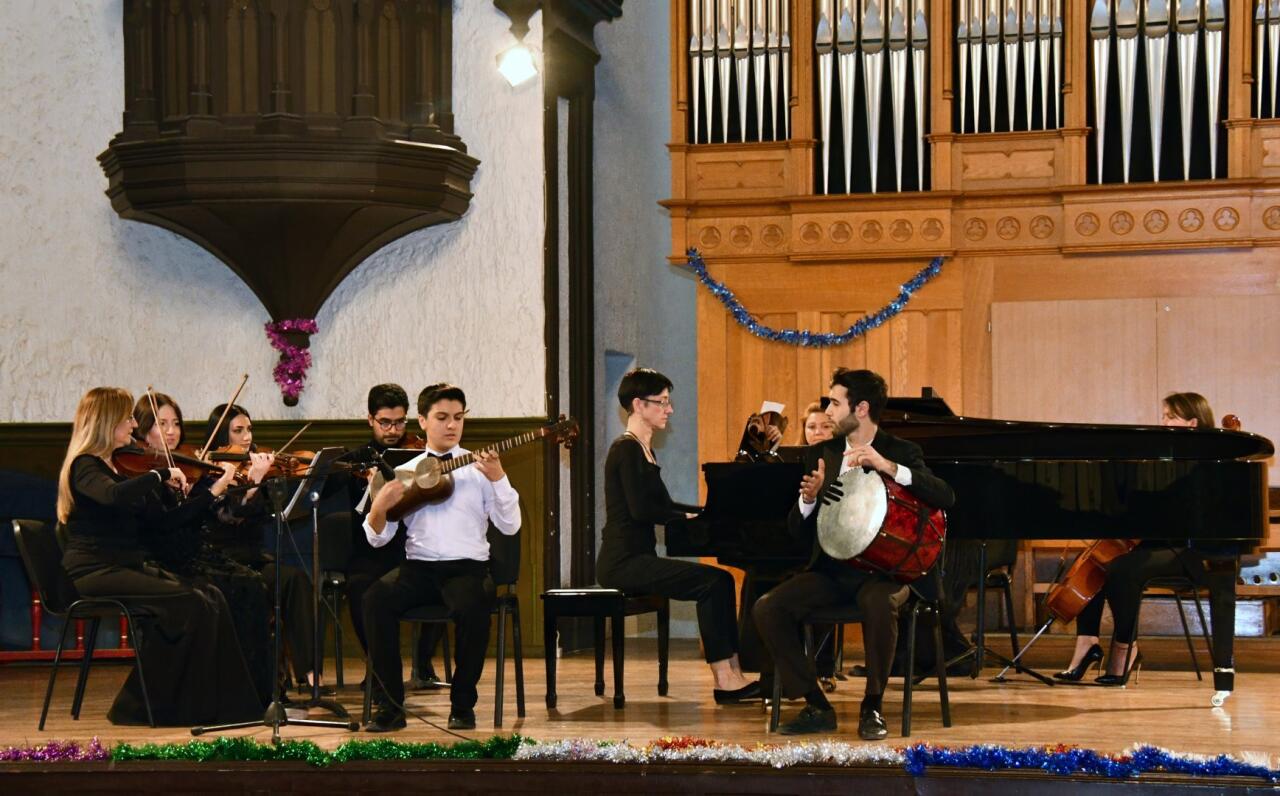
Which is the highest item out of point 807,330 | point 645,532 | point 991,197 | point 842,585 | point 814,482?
point 991,197

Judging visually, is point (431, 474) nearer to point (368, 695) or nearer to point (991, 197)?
point (368, 695)

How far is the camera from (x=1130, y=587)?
24.4 feet

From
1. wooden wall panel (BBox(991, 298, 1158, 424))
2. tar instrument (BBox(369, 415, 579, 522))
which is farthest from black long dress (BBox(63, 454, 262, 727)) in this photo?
wooden wall panel (BBox(991, 298, 1158, 424))

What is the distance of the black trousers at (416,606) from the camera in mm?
6320

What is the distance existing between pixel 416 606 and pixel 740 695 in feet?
4.87

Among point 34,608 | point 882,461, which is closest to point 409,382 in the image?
point 34,608

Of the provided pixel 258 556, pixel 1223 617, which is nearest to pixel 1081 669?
pixel 1223 617

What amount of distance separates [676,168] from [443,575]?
4020mm

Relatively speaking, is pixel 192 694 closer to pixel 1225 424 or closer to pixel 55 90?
pixel 55 90

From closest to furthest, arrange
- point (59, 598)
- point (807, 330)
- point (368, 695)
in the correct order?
1. point (368, 695)
2. point (59, 598)
3. point (807, 330)

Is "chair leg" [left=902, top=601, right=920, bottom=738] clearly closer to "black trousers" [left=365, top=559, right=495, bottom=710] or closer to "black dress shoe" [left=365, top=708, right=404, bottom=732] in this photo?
"black trousers" [left=365, top=559, right=495, bottom=710]

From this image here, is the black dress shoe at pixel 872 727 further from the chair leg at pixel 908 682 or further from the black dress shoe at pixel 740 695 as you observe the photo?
the black dress shoe at pixel 740 695

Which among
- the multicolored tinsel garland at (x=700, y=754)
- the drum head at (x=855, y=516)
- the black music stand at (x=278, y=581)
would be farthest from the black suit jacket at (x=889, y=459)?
the black music stand at (x=278, y=581)

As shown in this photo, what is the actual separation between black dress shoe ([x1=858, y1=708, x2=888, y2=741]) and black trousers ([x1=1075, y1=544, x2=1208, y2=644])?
202cm
